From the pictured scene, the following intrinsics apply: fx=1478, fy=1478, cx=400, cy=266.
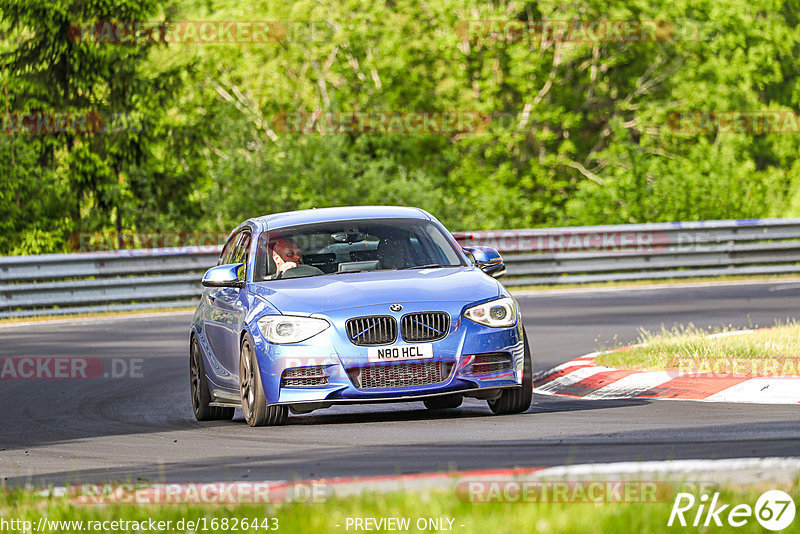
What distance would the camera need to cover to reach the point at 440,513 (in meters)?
5.23

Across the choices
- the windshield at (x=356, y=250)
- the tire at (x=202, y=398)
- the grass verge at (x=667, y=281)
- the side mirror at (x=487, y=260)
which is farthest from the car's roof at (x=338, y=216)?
the grass verge at (x=667, y=281)

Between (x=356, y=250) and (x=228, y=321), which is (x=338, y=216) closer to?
(x=356, y=250)

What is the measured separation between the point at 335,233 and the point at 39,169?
21727mm

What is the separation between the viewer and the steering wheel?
10.6 metres

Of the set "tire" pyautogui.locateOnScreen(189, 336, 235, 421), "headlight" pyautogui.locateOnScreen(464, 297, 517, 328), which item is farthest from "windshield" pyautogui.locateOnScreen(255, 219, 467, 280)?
"tire" pyautogui.locateOnScreen(189, 336, 235, 421)

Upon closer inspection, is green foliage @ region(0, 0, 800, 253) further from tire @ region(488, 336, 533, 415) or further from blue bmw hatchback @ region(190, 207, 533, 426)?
tire @ region(488, 336, 533, 415)

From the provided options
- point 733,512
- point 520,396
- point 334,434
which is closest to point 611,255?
point 520,396

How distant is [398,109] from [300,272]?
31.8 m

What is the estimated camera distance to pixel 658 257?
25.3 metres

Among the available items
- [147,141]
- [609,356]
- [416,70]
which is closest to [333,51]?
[416,70]

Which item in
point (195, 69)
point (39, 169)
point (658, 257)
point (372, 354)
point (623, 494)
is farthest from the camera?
point (195, 69)

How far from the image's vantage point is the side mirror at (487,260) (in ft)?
35.4

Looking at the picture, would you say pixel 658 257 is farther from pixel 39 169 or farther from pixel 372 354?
pixel 372 354

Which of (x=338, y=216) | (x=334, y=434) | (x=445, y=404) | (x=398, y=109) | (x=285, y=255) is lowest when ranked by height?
(x=398, y=109)
